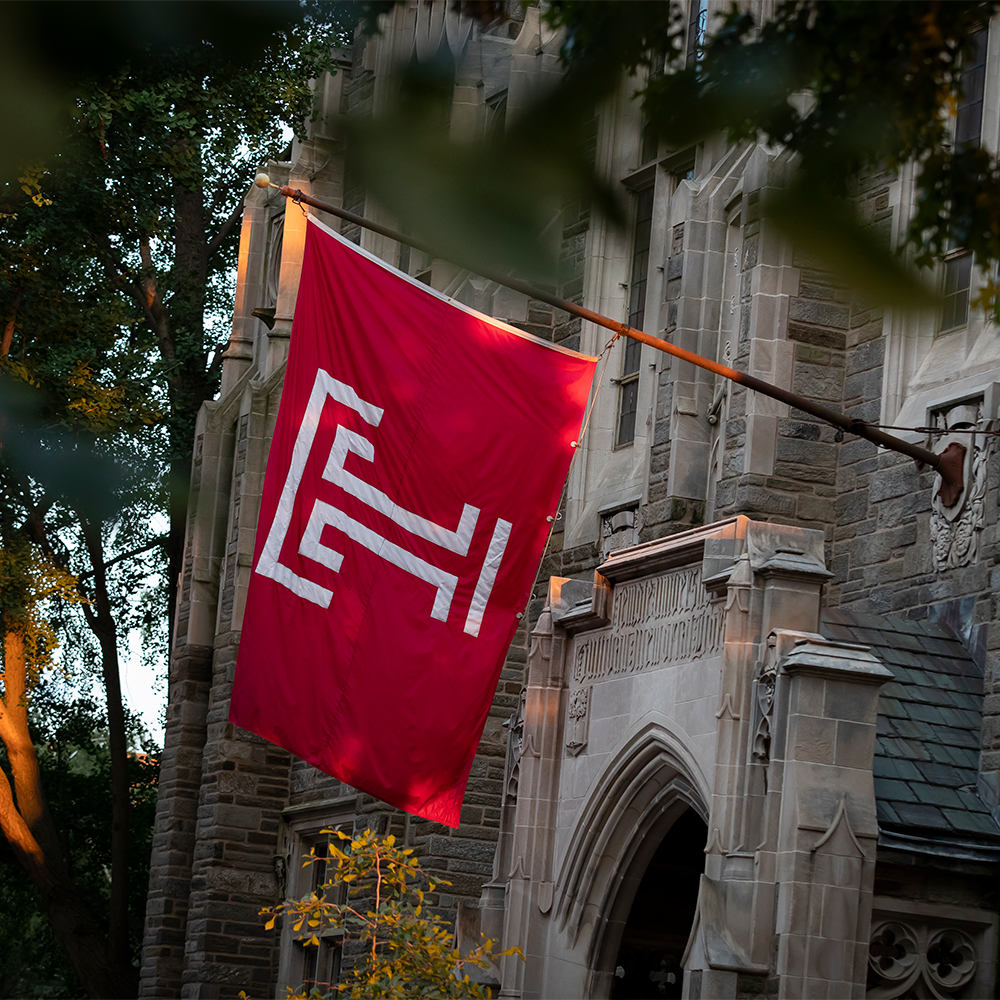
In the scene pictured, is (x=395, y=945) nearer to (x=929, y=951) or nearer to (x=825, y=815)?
(x=825, y=815)

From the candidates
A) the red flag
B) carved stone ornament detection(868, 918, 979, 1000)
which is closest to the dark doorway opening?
the red flag

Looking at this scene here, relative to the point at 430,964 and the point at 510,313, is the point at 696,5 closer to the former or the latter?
the point at 510,313

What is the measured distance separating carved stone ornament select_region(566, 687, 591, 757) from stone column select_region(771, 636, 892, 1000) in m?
2.12

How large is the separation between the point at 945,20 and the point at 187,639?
1802cm

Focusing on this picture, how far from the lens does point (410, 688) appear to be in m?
10.6

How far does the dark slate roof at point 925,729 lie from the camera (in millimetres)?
9133

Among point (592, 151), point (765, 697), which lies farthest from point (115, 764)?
point (592, 151)

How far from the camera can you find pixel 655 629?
10250 mm

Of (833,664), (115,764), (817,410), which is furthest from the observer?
(115,764)

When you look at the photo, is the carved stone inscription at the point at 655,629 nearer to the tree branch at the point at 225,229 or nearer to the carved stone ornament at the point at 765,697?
the carved stone ornament at the point at 765,697

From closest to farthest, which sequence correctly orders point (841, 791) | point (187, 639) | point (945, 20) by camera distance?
1. point (945, 20)
2. point (841, 791)
3. point (187, 639)

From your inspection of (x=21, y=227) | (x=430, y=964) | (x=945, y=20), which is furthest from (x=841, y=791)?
(x=21, y=227)

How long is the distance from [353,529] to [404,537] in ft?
1.04

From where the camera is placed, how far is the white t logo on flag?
417 inches
